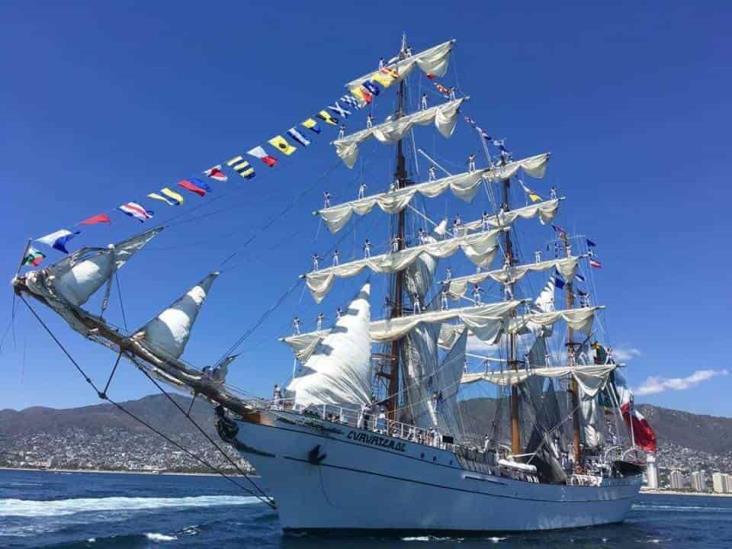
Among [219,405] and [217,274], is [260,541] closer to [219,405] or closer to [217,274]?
[219,405]

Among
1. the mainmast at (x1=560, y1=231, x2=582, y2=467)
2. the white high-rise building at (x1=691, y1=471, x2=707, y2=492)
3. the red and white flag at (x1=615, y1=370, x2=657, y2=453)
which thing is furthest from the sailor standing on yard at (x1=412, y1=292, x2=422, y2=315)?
the white high-rise building at (x1=691, y1=471, x2=707, y2=492)

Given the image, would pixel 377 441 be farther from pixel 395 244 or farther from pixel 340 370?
pixel 395 244

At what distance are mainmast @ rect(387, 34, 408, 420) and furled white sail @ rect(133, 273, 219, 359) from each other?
42.3 feet

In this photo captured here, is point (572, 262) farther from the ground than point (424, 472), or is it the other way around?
point (572, 262)

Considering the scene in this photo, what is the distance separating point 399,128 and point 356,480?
22.5 meters

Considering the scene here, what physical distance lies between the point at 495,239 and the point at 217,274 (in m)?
22.5

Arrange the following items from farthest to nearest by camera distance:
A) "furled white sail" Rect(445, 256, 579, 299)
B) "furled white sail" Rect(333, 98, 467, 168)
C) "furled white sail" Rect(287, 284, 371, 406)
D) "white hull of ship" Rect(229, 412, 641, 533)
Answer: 1. "furled white sail" Rect(445, 256, 579, 299)
2. "furled white sail" Rect(333, 98, 467, 168)
3. "furled white sail" Rect(287, 284, 371, 406)
4. "white hull of ship" Rect(229, 412, 641, 533)

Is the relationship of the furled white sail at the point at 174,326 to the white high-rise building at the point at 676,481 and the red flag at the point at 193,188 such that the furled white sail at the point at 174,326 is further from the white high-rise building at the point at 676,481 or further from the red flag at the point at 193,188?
the white high-rise building at the point at 676,481

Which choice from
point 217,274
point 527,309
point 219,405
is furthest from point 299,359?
point 527,309

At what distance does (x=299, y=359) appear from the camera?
35.2 metres

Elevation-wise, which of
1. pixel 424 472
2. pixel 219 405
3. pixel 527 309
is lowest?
pixel 424 472

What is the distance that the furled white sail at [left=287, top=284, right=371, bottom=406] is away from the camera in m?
25.3

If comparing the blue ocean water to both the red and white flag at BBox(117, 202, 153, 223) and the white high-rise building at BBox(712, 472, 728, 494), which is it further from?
the white high-rise building at BBox(712, 472, 728, 494)

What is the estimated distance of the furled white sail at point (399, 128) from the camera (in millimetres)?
37031
